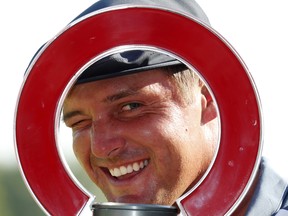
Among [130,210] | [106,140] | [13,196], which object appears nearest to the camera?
[130,210]

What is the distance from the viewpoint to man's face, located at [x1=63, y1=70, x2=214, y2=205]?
7.50 feet

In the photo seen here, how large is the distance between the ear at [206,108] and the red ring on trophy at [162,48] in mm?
419

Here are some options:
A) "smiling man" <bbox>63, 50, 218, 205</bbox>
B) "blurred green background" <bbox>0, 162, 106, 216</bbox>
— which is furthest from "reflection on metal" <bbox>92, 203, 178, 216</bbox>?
"blurred green background" <bbox>0, 162, 106, 216</bbox>

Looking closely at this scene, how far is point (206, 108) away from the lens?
97.2 inches

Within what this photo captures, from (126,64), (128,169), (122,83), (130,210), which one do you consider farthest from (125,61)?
(130,210)

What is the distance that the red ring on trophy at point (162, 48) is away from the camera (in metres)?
1.99

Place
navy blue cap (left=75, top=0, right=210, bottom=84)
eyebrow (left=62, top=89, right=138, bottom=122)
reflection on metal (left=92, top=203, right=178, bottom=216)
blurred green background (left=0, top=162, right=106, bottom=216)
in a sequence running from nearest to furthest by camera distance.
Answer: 1. reflection on metal (left=92, top=203, right=178, bottom=216)
2. navy blue cap (left=75, top=0, right=210, bottom=84)
3. eyebrow (left=62, top=89, right=138, bottom=122)
4. blurred green background (left=0, top=162, right=106, bottom=216)

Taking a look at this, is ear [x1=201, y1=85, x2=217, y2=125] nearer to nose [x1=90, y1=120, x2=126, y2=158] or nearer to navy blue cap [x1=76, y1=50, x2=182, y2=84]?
navy blue cap [x1=76, y1=50, x2=182, y2=84]

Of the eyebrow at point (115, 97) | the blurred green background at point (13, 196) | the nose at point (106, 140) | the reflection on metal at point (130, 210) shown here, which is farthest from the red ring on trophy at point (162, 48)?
the blurred green background at point (13, 196)

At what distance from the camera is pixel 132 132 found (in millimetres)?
2342

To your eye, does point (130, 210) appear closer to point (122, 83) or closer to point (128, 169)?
point (128, 169)

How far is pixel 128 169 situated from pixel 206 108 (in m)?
0.27

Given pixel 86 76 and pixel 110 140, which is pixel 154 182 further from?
pixel 86 76

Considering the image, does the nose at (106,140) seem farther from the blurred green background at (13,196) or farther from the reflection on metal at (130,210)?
the blurred green background at (13,196)
